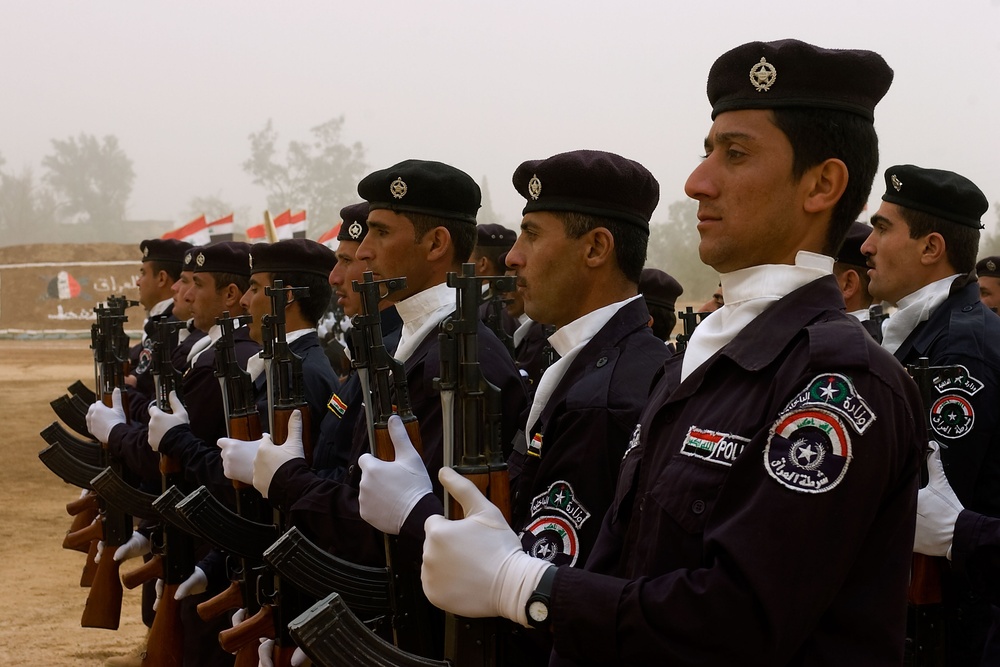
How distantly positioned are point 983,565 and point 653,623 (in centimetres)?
183

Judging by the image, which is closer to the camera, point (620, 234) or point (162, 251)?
point (620, 234)

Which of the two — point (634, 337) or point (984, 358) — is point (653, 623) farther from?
point (984, 358)

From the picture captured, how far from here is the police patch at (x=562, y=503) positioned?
240 centimetres

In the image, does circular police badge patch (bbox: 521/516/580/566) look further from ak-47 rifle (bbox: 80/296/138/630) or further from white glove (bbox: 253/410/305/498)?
ak-47 rifle (bbox: 80/296/138/630)

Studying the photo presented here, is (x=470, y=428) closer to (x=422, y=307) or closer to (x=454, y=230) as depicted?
(x=422, y=307)

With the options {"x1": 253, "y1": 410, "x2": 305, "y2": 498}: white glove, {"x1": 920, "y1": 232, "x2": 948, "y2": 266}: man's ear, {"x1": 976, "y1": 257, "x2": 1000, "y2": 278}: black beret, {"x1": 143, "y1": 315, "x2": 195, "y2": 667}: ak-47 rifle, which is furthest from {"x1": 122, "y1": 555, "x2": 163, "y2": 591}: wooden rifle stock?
{"x1": 976, "y1": 257, "x2": 1000, "y2": 278}: black beret

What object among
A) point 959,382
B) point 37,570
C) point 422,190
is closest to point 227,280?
point 422,190

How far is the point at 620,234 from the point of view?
10.0 feet

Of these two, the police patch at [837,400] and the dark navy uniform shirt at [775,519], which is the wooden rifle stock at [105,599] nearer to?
the dark navy uniform shirt at [775,519]

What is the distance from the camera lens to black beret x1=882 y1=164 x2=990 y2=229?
3867 millimetres

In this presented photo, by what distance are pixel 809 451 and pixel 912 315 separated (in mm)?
2437

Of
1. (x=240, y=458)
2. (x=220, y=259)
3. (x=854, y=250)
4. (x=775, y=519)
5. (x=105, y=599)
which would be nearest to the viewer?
(x=775, y=519)

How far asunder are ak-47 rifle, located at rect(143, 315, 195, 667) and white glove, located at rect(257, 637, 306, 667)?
1014 mm

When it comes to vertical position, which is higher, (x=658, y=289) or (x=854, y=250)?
(x=854, y=250)
